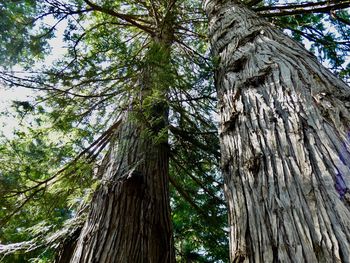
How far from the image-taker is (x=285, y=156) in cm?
131

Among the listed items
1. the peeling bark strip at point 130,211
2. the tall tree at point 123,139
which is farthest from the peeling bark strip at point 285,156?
the peeling bark strip at point 130,211

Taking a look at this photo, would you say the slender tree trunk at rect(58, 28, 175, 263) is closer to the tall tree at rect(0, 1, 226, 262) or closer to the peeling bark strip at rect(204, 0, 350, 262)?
the tall tree at rect(0, 1, 226, 262)

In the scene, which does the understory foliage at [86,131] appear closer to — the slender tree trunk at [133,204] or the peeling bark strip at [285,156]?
the slender tree trunk at [133,204]

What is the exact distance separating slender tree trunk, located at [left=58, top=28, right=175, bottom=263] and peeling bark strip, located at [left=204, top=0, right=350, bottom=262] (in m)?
1.18

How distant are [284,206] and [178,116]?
10.5 ft

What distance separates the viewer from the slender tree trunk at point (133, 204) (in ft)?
8.71

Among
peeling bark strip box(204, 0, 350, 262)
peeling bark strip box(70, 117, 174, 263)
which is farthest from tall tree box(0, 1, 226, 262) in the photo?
peeling bark strip box(204, 0, 350, 262)

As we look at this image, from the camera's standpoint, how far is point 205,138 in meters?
3.62

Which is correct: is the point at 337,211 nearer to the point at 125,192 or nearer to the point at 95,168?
the point at 125,192

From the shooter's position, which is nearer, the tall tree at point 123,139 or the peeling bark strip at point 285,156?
the peeling bark strip at point 285,156

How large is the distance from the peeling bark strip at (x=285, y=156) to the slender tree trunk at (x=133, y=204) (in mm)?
1176

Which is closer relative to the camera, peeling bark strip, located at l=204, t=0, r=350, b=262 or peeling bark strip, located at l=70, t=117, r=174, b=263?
peeling bark strip, located at l=204, t=0, r=350, b=262

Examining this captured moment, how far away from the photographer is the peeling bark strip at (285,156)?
3.30 ft

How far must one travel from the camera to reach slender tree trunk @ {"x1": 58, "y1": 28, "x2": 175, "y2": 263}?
8.71 ft
